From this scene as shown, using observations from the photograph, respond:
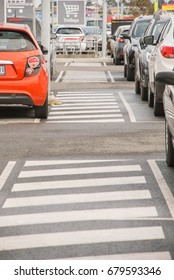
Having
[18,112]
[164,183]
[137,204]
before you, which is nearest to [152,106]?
[18,112]

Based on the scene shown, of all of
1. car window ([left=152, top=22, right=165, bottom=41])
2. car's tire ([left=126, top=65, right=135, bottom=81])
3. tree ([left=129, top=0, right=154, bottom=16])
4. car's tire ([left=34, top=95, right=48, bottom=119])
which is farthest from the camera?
tree ([left=129, top=0, right=154, bottom=16])

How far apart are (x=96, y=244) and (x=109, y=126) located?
9.37 meters

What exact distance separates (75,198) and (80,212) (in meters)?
0.79

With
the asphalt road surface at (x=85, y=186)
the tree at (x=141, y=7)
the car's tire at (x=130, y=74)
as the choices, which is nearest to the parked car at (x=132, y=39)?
the car's tire at (x=130, y=74)

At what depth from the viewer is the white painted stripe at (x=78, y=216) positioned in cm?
926

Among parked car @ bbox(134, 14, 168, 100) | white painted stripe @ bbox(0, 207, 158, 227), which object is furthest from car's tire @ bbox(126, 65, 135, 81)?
white painted stripe @ bbox(0, 207, 158, 227)

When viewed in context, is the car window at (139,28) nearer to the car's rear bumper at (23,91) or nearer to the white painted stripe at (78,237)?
the car's rear bumper at (23,91)

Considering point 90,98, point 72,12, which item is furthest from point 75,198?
point 72,12

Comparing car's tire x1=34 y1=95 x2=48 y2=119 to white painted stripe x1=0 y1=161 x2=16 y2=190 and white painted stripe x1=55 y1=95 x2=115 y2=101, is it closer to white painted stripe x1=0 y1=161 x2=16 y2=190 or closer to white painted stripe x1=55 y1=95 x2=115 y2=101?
white painted stripe x1=55 y1=95 x2=115 y2=101

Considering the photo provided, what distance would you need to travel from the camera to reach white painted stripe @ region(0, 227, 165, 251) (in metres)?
8.24

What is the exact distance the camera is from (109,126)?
57.5ft

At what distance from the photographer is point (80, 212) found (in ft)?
31.7

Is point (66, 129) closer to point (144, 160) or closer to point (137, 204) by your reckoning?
point (144, 160)

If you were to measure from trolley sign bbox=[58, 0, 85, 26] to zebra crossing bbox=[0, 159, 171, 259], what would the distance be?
4896cm
